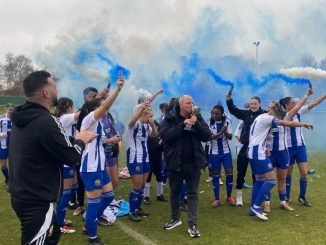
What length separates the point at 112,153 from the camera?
7137mm

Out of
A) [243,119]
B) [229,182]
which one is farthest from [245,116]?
[229,182]

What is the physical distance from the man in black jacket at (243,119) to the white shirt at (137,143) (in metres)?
2.21

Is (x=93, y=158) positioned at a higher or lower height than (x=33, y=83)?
lower

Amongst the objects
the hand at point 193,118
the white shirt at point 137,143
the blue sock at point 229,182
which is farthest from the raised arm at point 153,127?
the blue sock at point 229,182

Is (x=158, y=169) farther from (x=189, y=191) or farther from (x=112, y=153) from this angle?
(x=189, y=191)

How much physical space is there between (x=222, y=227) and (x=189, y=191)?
1.01 metres

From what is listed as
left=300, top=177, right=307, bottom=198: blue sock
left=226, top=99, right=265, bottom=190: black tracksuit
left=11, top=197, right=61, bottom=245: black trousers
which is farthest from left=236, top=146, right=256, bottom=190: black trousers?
left=11, top=197, right=61, bottom=245: black trousers

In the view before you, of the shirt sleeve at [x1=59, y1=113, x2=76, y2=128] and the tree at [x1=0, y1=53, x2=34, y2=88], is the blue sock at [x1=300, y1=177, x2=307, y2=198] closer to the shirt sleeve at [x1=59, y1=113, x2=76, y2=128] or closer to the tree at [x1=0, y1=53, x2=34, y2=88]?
the shirt sleeve at [x1=59, y1=113, x2=76, y2=128]

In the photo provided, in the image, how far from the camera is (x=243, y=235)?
6520 mm

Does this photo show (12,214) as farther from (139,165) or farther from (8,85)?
(8,85)

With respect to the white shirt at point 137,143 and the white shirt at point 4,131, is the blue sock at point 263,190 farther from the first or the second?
the white shirt at point 4,131

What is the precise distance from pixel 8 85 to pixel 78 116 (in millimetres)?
47008

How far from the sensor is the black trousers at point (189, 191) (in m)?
6.52

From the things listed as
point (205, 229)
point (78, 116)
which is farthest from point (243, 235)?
point (78, 116)
